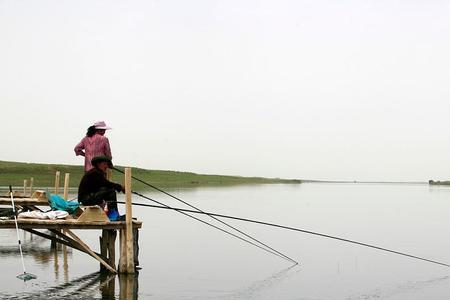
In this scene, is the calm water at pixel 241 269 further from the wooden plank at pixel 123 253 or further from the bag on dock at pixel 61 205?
the bag on dock at pixel 61 205

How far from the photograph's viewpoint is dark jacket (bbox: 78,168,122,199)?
1294cm

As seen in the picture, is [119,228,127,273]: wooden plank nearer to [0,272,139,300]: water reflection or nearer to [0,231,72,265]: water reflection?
[0,272,139,300]: water reflection

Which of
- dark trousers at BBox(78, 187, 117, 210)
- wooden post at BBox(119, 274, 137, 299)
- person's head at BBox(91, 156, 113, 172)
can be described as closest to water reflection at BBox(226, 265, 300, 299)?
wooden post at BBox(119, 274, 137, 299)

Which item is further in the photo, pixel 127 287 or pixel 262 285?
pixel 262 285

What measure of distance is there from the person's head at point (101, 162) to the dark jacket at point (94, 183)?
0.08m

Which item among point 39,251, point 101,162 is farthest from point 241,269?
point 39,251

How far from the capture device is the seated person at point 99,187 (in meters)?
12.9

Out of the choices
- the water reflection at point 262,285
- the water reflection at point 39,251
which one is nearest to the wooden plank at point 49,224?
the water reflection at point 262,285

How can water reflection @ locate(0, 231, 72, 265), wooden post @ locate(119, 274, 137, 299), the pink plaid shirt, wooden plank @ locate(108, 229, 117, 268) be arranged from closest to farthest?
wooden post @ locate(119, 274, 137, 299), wooden plank @ locate(108, 229, 117, 268), the pink plaid shirt, water reflection @ locate(0, 231, 72, 265)

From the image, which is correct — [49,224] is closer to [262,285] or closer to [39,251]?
[262,285]

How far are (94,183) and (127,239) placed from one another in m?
1.35

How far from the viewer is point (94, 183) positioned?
13.0 metres

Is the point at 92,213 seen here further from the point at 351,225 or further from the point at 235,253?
the point at 351,225

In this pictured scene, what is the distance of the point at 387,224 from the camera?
30.2 meters
